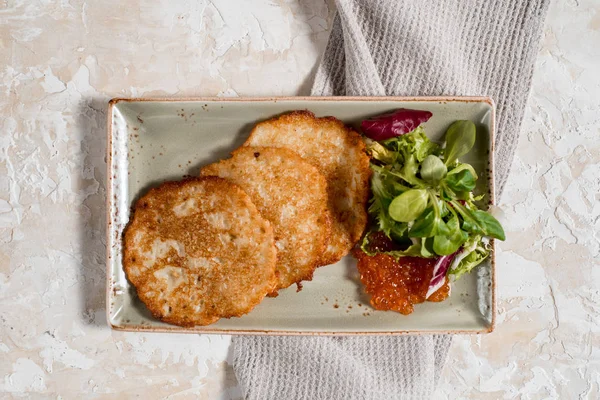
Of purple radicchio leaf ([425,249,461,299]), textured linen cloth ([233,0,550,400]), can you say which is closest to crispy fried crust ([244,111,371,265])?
textured linen cloth ([233,0,550,400])

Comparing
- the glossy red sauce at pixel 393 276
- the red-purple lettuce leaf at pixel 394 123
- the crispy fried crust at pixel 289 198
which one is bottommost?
the glossy red sauce at pixel 393 276

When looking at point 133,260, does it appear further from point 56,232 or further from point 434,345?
point 434,345

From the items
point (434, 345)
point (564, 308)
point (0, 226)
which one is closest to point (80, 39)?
point (0, 226)

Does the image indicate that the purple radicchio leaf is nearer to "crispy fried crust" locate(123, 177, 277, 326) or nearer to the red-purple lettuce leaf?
the red-purple lettuce leaf

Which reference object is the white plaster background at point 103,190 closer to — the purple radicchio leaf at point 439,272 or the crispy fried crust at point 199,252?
the crispy fried crust at point 199,252

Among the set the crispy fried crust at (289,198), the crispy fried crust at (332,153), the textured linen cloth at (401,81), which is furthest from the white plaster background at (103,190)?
the crispy fried crust at (289,198)
